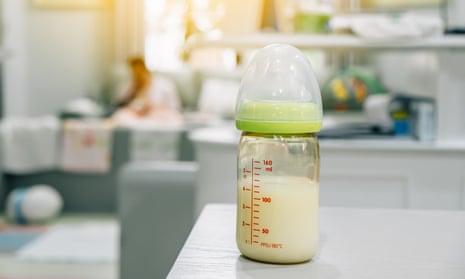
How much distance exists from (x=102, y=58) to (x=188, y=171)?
15.3ft

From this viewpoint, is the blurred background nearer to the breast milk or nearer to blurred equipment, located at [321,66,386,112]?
blurred equipment, located at [321,66,386,112]

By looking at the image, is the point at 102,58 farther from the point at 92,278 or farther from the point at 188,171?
the point at 188,171

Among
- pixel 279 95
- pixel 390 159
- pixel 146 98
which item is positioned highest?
pixel 279 95

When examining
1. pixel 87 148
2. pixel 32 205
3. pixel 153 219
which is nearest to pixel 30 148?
pixel 87 148

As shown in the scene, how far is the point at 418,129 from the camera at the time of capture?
7.26 feet

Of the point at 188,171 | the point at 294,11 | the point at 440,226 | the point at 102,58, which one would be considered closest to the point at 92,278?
the point at 188,171

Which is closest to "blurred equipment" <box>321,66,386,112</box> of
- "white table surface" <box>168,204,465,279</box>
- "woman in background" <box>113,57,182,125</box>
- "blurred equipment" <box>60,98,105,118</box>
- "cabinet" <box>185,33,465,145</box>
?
"woman in background" <box>113,57,182,125</box>

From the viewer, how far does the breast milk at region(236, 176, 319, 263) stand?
0.91 m

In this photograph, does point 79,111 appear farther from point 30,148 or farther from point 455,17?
point 455,17

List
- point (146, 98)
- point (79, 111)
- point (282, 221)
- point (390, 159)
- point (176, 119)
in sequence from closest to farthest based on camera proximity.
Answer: point (282, 221), point (390, 159), point (79, 111), point (176, 119), point (146, 98)

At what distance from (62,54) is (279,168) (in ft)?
20.8

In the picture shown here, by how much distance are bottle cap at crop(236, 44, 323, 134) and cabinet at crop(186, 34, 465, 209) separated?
1155 millimetres

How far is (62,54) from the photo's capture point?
6965mm

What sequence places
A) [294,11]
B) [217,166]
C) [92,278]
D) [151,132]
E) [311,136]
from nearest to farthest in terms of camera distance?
[311,136] → [217,166] → [294,11] → [92,278] → [151,132]
